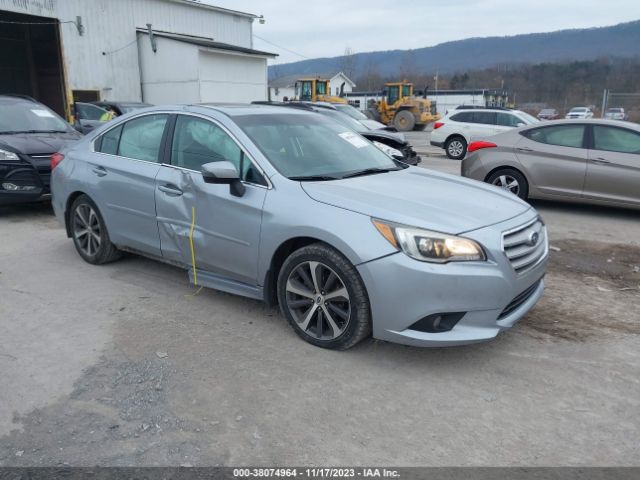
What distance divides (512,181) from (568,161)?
87 cm

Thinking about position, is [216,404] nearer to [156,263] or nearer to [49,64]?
[156,263]

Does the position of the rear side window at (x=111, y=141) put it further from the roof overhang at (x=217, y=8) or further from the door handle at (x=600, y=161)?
the roof overhang at (x=217, y=8)

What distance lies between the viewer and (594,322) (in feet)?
13.8

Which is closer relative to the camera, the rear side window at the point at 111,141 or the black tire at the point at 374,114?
the rear side window at the point at 111,141

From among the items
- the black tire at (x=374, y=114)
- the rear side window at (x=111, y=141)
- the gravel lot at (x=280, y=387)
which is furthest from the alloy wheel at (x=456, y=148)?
the black tire at (x=374, y=114)

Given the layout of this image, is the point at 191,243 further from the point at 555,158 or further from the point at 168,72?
the point at 168,72

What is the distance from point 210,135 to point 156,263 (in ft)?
6.02

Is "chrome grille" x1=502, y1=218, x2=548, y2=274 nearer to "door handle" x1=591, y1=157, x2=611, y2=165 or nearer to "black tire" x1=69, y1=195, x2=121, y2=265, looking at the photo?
"black tire" x1=69, y1=195, x2=121, y2=265

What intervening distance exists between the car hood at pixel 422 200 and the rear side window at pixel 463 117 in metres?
12.9

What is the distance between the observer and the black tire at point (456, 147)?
1647 centimetres

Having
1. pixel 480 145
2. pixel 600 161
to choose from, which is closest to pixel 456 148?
pixel 480 145

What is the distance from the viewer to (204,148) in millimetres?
4375

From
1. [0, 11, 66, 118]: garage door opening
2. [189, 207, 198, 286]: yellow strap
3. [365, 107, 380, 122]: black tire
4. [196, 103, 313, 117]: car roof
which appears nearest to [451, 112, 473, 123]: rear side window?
[196, 103, 313, 117]: car roof

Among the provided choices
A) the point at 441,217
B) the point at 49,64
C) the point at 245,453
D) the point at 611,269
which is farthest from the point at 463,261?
the point at 49,64
